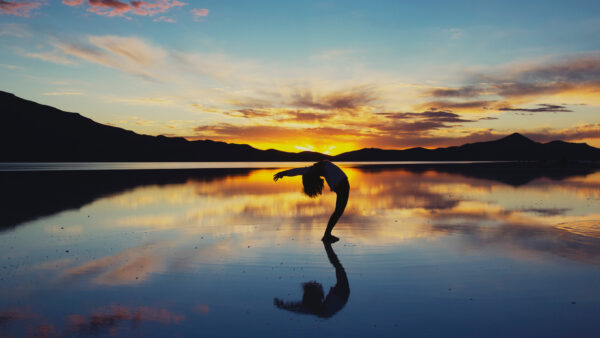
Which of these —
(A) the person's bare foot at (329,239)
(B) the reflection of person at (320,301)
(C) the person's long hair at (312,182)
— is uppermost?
(C) the person's long hair at (312,182)

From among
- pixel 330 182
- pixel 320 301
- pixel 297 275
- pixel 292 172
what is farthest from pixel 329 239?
pixel 320 301

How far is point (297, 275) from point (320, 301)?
1.50 metres

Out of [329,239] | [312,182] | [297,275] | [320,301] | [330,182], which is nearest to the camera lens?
[320,301]

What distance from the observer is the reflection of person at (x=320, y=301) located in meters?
6.12

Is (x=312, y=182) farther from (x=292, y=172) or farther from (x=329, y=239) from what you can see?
(x=329, y=239)

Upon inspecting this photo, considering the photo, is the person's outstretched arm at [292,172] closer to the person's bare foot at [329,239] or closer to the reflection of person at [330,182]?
the reflection of person at [330,182]

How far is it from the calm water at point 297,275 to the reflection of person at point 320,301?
31mm

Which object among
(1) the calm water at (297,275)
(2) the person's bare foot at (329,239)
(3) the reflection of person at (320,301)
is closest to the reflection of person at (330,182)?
(2) the person's bare foot at (329,239)

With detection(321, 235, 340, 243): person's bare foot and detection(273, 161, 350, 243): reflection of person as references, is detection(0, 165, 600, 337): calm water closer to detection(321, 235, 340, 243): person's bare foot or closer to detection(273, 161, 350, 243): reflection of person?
detection(321, 235, 340, 243): person's bare foot

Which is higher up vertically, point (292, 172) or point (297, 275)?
point (292, 172)

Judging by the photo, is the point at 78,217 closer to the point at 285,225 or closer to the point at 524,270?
the point at 285,225

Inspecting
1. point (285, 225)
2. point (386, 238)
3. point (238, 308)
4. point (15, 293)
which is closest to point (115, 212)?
point (285, 225)

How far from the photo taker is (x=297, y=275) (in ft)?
26.1

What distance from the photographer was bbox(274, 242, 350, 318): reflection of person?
6.12m
